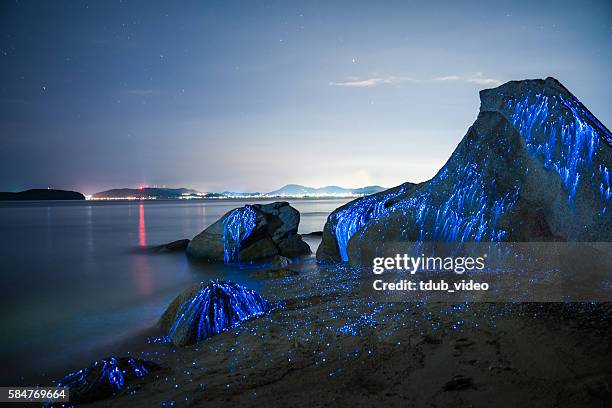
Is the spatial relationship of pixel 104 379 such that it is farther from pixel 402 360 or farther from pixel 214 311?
pixel 402 360

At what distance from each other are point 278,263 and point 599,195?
28.7ft

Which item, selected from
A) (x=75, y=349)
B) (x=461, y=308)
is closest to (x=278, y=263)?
(x=75, y=349)

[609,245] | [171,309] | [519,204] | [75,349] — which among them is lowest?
[75,349]

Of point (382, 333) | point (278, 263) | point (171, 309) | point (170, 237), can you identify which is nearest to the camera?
point (382, 333)

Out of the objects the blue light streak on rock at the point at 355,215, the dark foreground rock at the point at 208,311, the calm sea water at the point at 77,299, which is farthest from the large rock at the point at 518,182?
the calm sea water at the point at 77,299

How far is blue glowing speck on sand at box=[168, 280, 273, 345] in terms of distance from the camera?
5.77 meters

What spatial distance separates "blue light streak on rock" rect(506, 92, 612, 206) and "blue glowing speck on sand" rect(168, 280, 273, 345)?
4.94 metres

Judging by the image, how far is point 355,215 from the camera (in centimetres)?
1122

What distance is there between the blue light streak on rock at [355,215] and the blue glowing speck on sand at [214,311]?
4.89 m

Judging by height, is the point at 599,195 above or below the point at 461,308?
above

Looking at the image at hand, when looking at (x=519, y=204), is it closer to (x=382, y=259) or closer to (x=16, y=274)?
(x=382, y=259)

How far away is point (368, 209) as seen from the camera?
11.1 metres

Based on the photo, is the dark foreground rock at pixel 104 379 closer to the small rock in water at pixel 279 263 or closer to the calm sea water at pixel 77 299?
the calm sea water at pixel 77 299

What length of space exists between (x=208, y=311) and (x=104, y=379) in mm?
1877
